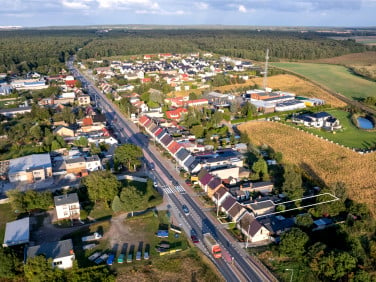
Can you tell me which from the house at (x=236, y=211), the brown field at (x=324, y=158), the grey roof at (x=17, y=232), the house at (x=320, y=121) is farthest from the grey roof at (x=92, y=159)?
the house at (x=320, y=121)

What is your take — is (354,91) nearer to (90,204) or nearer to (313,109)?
(313,109)

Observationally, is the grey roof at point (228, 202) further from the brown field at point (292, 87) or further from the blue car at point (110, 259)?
the brown field at point (292, 87)

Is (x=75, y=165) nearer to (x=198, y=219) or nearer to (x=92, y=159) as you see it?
(x=92, y=159)

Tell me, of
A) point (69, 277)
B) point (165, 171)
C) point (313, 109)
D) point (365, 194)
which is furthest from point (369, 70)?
point (69, 277)

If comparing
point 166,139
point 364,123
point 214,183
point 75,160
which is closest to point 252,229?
point 214,183

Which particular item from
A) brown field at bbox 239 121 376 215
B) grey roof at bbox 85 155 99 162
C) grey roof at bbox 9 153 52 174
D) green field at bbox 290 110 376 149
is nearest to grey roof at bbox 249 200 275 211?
brown field at bbox 239 121 376 215
